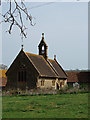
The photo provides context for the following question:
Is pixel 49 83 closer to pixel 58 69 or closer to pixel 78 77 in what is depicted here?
pixel 58 69

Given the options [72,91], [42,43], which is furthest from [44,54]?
[72,91]

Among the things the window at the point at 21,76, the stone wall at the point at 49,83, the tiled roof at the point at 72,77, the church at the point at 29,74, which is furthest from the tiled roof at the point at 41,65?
the tiled roof at the point at 72,77

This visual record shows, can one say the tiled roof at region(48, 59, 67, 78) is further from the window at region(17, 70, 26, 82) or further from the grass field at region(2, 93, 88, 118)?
the grass field at region(2, 93, 88, 118)

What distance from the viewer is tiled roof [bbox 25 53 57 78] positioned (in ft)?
146

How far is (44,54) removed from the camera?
171ft

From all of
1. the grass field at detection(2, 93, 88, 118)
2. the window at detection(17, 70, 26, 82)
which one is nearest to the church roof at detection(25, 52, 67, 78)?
the window at detection(17, 70, 26, 82)

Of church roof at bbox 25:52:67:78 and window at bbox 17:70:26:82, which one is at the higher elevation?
church roof at bbox 25:52:67:78

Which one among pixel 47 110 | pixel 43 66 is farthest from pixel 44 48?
pixel 47 110

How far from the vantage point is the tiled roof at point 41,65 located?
44.4m

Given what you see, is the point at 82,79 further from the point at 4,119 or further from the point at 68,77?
the point at 4,119

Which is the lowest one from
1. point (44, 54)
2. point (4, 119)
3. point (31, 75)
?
point (4, 119)

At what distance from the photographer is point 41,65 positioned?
47.2 meters

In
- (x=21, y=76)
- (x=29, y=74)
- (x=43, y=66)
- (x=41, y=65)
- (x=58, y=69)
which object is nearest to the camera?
(x=29, y=74)

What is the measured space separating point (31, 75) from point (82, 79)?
1636cm
